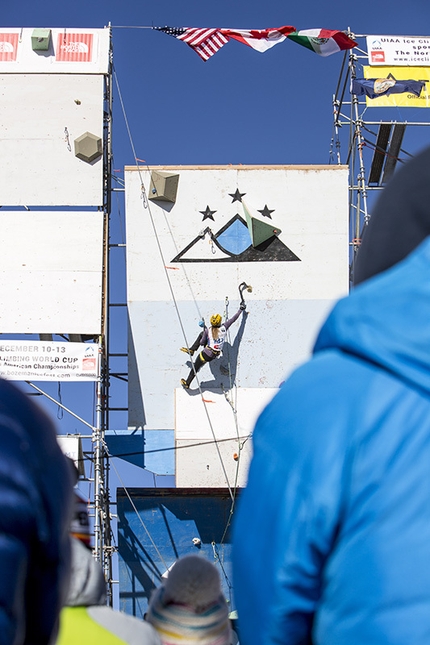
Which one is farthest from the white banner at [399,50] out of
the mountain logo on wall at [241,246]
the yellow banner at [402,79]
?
the mountain logo on wall at [241,246]

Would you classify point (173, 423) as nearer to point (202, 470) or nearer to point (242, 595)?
point (202, 470)

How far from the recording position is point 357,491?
1049 millimetres

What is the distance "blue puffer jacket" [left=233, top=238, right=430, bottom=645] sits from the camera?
1.03 meters

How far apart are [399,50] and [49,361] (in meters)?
10.4

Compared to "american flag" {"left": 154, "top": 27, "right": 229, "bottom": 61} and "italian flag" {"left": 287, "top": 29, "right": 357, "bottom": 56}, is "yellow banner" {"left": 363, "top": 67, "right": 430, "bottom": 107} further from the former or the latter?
"american flag" {"left": 154, "top": 27, "right": 229, "bottom": 61}

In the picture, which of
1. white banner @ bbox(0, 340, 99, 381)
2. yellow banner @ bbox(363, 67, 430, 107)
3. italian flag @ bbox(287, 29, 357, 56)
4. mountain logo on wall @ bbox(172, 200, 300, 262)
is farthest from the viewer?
yellow banner @ bbox(363, 67, 430, 107)

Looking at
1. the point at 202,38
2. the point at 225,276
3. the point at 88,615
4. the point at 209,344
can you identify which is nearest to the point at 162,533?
the point at 209,344

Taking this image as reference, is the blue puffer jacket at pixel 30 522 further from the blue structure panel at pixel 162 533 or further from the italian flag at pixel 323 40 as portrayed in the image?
the italian flag at pixel 323 40

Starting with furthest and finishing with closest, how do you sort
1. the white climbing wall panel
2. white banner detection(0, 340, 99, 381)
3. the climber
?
the white climbing wall panel, the climber, white banner detection(0, 340, 99, 381)

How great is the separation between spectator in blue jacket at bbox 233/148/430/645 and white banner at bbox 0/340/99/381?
1174cm

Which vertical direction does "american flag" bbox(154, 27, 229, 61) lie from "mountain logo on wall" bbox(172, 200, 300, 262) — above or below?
above

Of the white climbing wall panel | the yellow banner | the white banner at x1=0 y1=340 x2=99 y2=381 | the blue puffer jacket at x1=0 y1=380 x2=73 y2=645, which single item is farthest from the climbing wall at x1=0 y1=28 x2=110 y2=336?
the blue puffer jacket at x1=0 y1=380 x2=73 y2=645

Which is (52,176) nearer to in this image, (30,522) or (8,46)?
(8,46)

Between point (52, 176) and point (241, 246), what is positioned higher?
point (52, 176)
